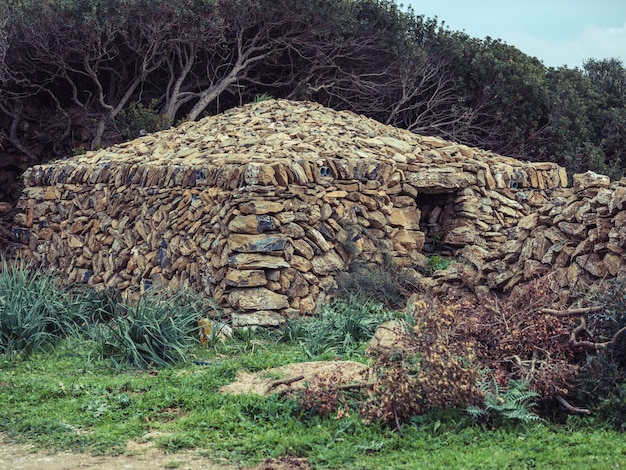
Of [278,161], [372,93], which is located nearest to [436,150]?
[278,161]

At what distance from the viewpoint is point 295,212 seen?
920 centimetres

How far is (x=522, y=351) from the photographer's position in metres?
5.68

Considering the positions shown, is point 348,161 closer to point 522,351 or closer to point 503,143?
point 522,351

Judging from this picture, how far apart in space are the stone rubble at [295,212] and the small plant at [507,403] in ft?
7.35

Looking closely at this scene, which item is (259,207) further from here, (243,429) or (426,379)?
(426,379)

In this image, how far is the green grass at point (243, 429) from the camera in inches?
185

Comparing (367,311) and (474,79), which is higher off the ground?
(474,79)

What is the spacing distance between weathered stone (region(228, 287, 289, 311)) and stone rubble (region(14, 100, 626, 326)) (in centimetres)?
1

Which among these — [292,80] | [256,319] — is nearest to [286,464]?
[256,319]

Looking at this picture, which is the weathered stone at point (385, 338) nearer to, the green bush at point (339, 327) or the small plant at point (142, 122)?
the green bush at point (339, 327)

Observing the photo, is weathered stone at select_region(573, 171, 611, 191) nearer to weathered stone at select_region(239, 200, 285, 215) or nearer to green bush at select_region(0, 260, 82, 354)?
weathered stone at select_region(239, 200, 285, 215)

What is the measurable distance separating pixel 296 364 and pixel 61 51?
10850 mm

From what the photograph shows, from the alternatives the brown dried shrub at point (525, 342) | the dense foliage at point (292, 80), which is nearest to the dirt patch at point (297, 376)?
the brown dried shrub at point (525, 342)

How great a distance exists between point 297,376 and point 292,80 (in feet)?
38.5
